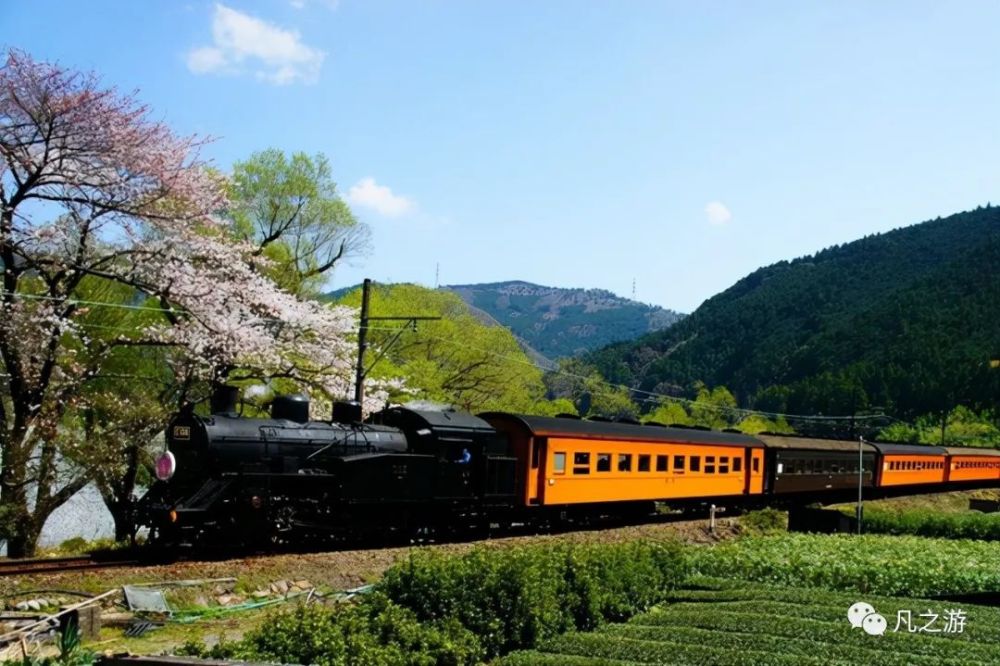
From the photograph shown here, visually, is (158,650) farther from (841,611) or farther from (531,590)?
(841,611)

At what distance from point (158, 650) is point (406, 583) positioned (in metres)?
3.58

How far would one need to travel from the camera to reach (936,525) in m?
31.9

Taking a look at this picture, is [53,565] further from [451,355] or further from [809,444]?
[809,444]

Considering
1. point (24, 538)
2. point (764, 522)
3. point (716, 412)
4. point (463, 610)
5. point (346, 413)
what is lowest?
point (24, 538)

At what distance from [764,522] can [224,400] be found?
19.5m

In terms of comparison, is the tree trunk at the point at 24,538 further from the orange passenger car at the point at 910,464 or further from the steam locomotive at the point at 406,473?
the orange passenger car at the point at 910,464

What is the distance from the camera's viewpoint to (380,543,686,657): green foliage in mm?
13750

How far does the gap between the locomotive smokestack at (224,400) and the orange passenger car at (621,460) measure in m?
7.88

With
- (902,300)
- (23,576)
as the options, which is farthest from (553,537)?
(902,300)

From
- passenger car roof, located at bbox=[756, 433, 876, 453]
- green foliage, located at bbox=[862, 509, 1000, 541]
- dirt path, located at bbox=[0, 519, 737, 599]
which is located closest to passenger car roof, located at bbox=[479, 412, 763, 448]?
passenger car roof, located at bbox=[756, 433, 876, 453]

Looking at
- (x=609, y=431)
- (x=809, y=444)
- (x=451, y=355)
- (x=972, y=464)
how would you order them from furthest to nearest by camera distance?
1. (x=972, y=464)
2. (x=451, y=355)
3. (x=809, y=444)
4. (x=609, y=431)

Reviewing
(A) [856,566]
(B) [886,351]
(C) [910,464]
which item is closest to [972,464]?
(C) [910,464]

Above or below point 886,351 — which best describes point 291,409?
below

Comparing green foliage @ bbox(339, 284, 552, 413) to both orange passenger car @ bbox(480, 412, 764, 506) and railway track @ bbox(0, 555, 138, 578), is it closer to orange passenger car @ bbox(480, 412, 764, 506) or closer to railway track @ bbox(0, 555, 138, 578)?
orange passenger car @ bbox(480, 412, 764, 506)
